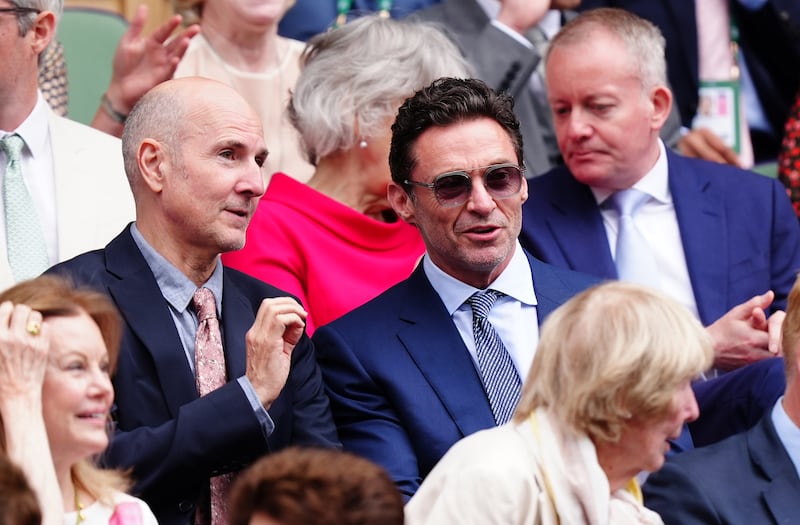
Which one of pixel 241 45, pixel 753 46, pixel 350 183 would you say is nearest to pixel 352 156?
pixel 350 183

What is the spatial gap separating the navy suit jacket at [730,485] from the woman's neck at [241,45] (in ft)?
6.56

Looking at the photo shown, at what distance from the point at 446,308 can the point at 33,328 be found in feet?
3.70

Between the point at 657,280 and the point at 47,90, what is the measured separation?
1.75 m

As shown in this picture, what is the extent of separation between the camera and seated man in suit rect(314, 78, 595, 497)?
3.31m

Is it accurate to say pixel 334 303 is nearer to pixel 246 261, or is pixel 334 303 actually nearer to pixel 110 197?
pixel 246 261

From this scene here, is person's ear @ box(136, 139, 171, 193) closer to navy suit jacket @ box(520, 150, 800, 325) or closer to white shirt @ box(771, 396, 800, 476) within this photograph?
navy suit jacket @ box(520, 150, 800, 325)

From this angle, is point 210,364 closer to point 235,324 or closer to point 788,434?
point 235,324

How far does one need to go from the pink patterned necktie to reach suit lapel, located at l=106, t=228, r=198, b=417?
0.14 feet

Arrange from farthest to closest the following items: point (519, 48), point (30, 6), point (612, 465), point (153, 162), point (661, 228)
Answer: point (519, 48) < point (661, 228) < point (30, 6) < point (153, 162) < point (612, 465)

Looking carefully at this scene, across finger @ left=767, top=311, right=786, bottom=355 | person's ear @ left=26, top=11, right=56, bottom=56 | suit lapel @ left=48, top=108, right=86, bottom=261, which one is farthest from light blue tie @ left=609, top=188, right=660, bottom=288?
person's ear @ left=26, top=11, right=56, bottom=56

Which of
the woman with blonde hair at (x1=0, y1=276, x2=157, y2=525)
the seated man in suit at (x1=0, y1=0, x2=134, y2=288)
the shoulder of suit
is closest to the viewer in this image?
the woman with blonde hair at (x1=0, y1=276, x2=157, y2=525)

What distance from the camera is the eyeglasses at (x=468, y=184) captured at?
11.3 ft

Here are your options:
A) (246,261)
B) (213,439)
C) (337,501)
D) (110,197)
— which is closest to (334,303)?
(246,261)

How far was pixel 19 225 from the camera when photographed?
3.55 metres
